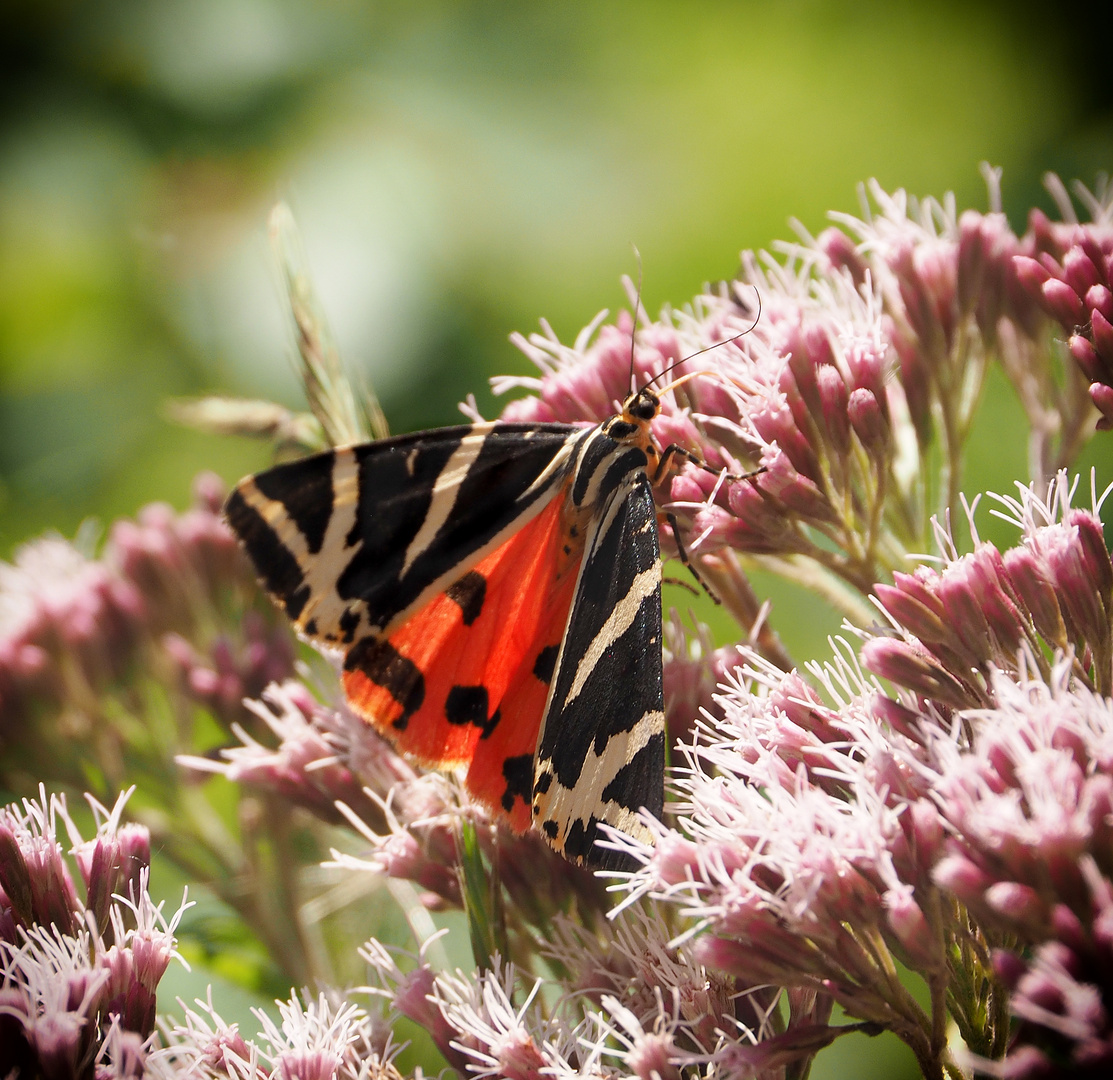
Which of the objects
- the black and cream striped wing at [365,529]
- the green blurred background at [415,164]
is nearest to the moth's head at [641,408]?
the black and cream striped wing at [365,529]

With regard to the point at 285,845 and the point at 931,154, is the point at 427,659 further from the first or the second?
the point at 931,154

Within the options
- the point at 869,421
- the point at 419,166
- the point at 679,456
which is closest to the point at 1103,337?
the point at 869,421

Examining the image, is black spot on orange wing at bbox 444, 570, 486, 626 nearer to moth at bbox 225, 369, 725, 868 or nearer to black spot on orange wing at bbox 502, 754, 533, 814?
moth at bbox 225, 369, 725, 868

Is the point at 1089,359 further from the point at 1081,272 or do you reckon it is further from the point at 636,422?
the point at 636,422

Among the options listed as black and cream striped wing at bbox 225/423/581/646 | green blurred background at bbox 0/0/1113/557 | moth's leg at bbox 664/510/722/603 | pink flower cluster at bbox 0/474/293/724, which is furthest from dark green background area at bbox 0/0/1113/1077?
black and cream striped wing at bbox 225/423/581/646

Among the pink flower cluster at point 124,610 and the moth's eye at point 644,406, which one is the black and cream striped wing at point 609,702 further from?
the pink flower cluster at point 124,610
